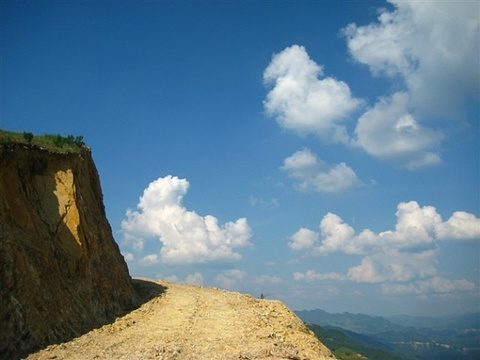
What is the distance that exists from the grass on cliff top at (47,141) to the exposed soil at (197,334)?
34.6ft

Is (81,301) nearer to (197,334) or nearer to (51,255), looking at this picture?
(51,255)

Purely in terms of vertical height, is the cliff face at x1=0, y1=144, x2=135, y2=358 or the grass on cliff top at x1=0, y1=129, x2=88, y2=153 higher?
the grass on cliff top at x1=0, y1=129, x2=88, y2=153

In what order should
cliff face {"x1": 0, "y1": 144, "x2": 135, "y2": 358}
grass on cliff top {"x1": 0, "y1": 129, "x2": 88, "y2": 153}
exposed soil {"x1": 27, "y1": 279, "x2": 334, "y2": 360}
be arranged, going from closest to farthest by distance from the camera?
1. cliff face {"x1": 0, "y1": 144, "x2": 135, "y2": 358}
2. exposed soil {"x1": 27, "y1": 279, "x2": 334, "y2": 360}
3. grass on cliff top {"x1": 0, "y1": 129, "x2": 88, "y2": 153}

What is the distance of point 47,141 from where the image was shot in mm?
26062

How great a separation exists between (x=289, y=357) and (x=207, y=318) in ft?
24.7

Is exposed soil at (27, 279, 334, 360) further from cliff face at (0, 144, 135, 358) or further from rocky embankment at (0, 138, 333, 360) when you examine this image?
cliff face at (0, 144, 135, 358)

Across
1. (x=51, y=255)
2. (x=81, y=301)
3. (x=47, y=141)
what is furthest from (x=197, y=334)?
(x=47, y=141)

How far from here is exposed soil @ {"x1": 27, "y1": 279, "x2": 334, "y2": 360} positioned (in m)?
17.6

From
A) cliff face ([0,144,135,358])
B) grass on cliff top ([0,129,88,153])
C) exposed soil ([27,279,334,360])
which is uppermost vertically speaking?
grass on cliff top ([0,129,88,153])

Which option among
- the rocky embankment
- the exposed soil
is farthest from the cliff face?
the exposed soil

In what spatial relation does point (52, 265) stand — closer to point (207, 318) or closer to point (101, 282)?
point (101, 282)

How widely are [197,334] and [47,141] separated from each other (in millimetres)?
14660

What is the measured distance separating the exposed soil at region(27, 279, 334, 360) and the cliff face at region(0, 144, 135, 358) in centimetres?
105

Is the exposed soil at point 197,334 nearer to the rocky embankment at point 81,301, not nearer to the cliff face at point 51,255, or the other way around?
the rocky embankment at point 81,301
